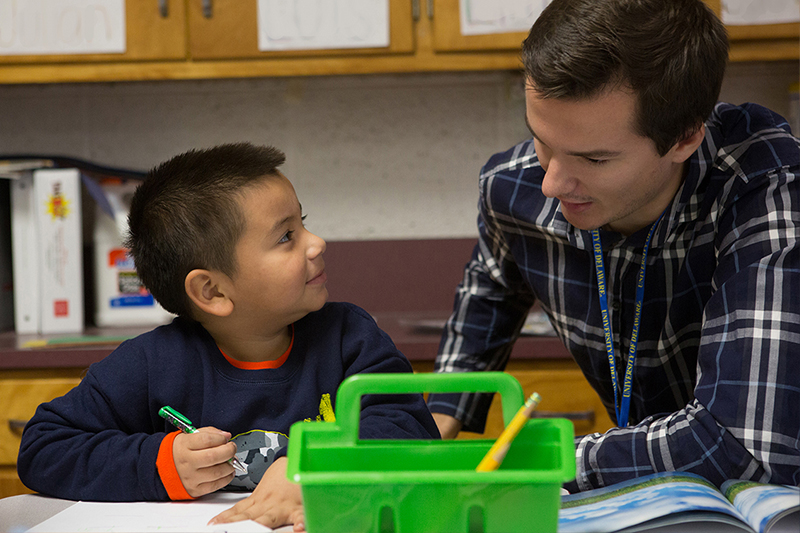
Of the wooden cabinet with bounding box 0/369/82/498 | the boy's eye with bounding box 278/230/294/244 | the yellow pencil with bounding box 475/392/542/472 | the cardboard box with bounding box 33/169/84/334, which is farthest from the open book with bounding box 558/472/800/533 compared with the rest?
the cardboard box with bounding box 33/169/84/334

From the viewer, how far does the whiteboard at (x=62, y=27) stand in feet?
5.59

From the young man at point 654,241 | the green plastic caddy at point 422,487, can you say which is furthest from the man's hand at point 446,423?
the green plastic caddy at point 422,487

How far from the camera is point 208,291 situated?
0.90 metres

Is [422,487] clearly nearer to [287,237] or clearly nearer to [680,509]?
[680,509]

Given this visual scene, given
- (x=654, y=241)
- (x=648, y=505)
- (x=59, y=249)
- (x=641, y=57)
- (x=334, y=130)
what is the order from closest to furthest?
1. (x=648, y=505)
2. (x=641, y=57)
3. (x=654, y=241)
4. (x=59, y=249)
5. (x=334, y=130)

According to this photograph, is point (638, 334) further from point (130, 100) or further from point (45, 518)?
point (130, 100)

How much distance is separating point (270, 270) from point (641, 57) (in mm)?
508

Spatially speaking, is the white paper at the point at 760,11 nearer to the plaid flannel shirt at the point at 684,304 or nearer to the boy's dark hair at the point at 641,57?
the plaid flannel shirt at the point at 684,304

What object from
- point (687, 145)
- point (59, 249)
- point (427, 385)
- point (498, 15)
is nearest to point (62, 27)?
point (59, 249)

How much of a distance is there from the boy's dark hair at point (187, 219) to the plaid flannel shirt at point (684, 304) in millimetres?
444

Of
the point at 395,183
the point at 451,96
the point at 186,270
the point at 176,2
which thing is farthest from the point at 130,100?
the point at 186,270

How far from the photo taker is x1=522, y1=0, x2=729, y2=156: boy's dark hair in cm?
83

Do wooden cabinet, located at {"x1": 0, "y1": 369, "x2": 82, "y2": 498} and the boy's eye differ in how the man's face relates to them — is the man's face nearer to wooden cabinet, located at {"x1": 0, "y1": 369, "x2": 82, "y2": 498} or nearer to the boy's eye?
the boy's eye

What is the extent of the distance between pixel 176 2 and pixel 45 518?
4.44 feet
